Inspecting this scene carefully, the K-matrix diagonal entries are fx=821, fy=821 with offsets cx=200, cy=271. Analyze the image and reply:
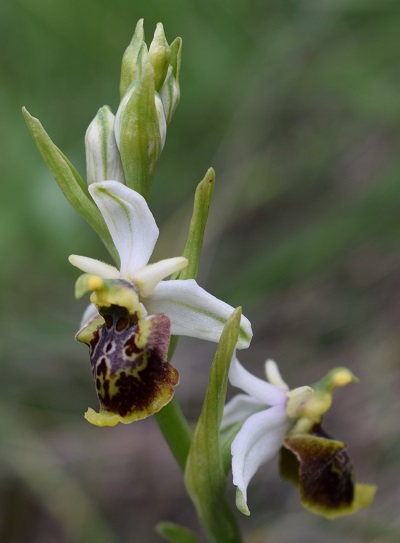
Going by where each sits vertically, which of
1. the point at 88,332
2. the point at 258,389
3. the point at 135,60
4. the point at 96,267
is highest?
the point at 135,60

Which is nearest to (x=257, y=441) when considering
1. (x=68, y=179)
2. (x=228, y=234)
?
(x=68, y=179)

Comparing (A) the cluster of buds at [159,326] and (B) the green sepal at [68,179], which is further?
(B) the green sepal at [68,179]

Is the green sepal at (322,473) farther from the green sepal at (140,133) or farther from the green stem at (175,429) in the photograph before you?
the green sepal at (140,133)

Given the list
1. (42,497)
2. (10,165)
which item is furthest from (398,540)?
(10,165)

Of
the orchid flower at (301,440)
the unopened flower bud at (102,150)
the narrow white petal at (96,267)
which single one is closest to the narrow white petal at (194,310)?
the narrow white petal at (96,267)

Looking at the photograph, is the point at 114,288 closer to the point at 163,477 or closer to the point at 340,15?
the point at 163,477

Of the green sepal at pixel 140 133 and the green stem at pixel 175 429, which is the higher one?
the green sepal at pixel 140 133

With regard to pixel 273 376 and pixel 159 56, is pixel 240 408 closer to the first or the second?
pixel 273 376
